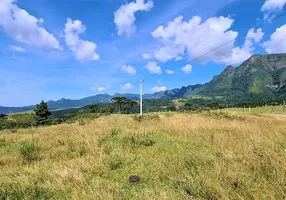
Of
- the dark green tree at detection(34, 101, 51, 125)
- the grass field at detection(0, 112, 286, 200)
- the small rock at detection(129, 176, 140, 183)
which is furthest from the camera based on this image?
the dark green tree at detection(34, 101, 51, 125)

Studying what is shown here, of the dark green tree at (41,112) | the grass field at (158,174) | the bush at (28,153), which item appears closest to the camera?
the grass field at (158,174)

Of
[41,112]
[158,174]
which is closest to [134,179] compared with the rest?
[158,174]

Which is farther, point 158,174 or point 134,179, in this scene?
point 158,174

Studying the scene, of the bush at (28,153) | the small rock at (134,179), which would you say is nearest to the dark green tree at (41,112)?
the bush at (28,153)

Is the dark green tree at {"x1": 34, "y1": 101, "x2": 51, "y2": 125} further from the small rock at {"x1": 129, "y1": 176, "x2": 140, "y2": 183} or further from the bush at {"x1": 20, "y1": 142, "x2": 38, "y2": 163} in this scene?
the small rock at {"x1": 129, "y1": 176, "x2": 140, "y2": 183}

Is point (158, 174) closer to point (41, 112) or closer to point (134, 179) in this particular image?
point (134, 179)

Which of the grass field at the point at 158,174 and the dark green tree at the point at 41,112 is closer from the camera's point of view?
the grass field at the point at 158,174

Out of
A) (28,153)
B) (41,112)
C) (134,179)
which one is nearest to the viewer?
(134,179)

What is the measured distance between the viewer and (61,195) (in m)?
3.99

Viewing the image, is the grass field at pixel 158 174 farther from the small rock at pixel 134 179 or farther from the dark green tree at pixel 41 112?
the dark green tree at pixel 41 112

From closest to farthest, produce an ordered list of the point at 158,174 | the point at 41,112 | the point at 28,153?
1. the point at 158,174
2. the point at 28,153
3. the point at 41,112

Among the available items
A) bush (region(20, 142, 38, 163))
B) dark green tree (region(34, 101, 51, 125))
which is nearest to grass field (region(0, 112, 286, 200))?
bush (region(20, 142, 38, 163))

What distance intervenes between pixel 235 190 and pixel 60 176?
3376mm

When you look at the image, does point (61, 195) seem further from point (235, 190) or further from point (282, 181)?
point (282, 181)
